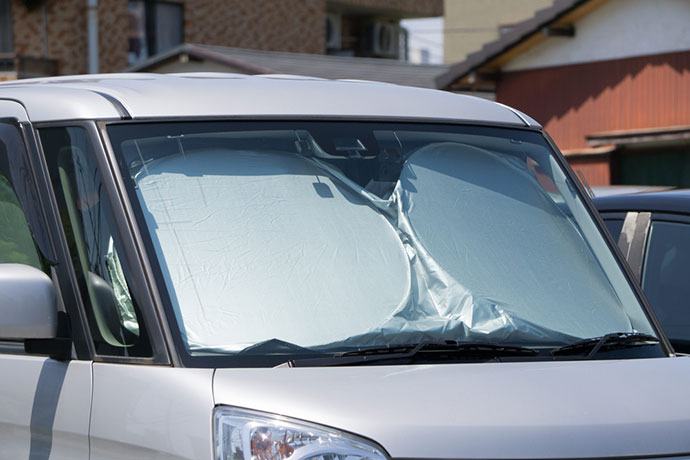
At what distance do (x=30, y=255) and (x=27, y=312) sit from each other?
577mm

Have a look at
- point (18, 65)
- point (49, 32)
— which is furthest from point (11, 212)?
point (49, 32)

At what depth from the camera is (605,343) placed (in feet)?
13.6

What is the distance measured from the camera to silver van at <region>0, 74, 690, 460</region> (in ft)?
11.4

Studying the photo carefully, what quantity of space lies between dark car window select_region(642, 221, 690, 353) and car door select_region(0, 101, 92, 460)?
2.85m

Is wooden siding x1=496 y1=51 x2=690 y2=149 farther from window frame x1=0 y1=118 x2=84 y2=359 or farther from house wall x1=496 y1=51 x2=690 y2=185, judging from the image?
window frame x1=0 y1=118 x2=84 y2=359

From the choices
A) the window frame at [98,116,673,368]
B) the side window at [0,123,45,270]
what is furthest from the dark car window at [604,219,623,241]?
the side window at [0,123,45,270]

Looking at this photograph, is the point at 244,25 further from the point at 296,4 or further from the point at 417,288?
the point at 417,288

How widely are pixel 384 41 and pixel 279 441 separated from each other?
41.2 m

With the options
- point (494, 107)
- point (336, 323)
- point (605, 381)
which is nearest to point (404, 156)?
point (494, 107)

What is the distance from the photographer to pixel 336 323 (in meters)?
3.92

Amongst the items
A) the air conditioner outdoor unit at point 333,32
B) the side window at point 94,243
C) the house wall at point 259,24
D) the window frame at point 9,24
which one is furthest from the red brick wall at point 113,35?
the side window at point 94,243

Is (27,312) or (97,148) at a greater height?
(97,148)

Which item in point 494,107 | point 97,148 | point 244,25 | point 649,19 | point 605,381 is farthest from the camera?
point 244,25

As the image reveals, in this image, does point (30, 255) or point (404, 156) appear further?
point (404, 156)
